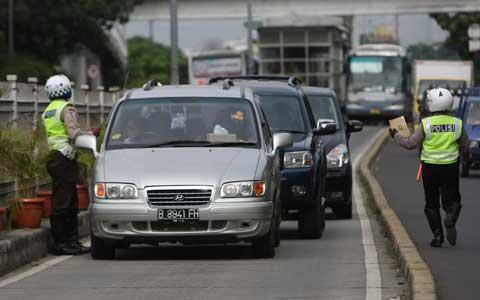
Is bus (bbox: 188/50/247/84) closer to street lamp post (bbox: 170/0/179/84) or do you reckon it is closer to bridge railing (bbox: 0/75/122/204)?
→ street lamp post (bbox: 170/0/179/84)

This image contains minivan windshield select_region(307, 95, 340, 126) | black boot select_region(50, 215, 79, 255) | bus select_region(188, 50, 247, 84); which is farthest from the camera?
bus select_region(188, 50, 247, 84)

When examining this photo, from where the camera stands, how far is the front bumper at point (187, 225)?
536 inches

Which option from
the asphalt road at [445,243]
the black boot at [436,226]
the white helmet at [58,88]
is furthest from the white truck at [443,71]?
the white helmet at [58,88]

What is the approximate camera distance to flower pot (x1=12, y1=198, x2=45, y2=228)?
15.3 m

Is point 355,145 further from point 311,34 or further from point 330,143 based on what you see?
point 330,143

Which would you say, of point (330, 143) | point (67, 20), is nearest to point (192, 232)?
A: point (330, 143)

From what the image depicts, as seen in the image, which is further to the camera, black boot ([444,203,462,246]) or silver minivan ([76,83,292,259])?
black boot ([444,203,462,246])

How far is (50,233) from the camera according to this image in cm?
1542

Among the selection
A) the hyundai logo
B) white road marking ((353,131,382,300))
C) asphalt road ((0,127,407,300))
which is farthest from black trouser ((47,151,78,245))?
white road marking ((353,131,382,300))

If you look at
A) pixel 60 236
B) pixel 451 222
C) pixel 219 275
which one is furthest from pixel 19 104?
pixel 219 275

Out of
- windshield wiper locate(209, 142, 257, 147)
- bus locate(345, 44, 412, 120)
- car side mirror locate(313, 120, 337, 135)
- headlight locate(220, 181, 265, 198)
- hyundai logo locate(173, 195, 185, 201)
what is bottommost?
hyundai logo locate(173, 195, 185, 201)

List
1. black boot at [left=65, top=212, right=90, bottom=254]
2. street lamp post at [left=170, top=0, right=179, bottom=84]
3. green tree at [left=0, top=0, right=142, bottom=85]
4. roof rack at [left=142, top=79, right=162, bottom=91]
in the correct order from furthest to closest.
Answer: green tree at [left=0, top=0, right=142, bottom=85] < street lamp post at [left=170, top=0, right=179, bottom=84] < roof rack at [left=142, top=79, right=162, bottom=91] < black boot at [left=65, top=212, right=90, bottom=254]

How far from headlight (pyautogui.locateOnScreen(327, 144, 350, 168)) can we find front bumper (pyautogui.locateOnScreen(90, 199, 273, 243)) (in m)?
6.74

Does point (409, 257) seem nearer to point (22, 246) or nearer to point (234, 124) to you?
point (234, 124)
